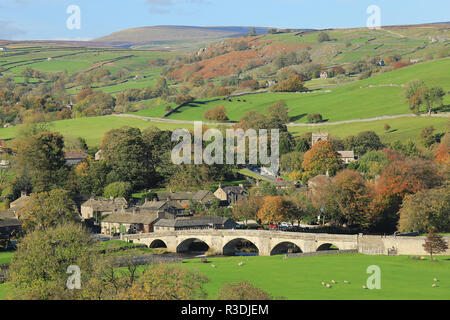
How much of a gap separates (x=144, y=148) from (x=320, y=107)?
60.4 meters

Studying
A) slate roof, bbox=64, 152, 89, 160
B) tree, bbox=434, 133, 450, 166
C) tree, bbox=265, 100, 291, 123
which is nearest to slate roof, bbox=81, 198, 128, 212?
slate roof, bbox=64, 152, 89, 160

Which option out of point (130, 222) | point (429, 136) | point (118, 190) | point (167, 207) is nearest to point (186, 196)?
point (167, 207)

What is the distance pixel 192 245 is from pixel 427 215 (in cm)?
3248

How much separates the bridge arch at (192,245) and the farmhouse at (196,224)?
3475 mm

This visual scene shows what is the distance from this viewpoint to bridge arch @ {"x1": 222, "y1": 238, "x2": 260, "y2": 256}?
291 feet

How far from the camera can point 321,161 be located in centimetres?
12506

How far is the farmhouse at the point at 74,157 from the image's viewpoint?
138m

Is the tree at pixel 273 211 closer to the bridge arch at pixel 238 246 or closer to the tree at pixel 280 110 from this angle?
the bridge arch at pixel 238 246

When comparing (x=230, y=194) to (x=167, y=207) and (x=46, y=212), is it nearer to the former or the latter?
(x=167, y=207)

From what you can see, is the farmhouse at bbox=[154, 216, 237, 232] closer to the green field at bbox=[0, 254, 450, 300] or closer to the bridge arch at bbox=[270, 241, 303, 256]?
the bridge arch at bbox=[270, 241, 303, 256]

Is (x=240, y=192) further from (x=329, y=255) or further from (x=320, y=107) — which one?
(x=320, y=107)

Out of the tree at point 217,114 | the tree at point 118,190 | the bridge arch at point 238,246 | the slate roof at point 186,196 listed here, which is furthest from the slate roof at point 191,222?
the tree at point 217,114

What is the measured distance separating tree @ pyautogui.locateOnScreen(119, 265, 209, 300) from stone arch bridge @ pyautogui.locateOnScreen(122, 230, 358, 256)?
30465 mm
